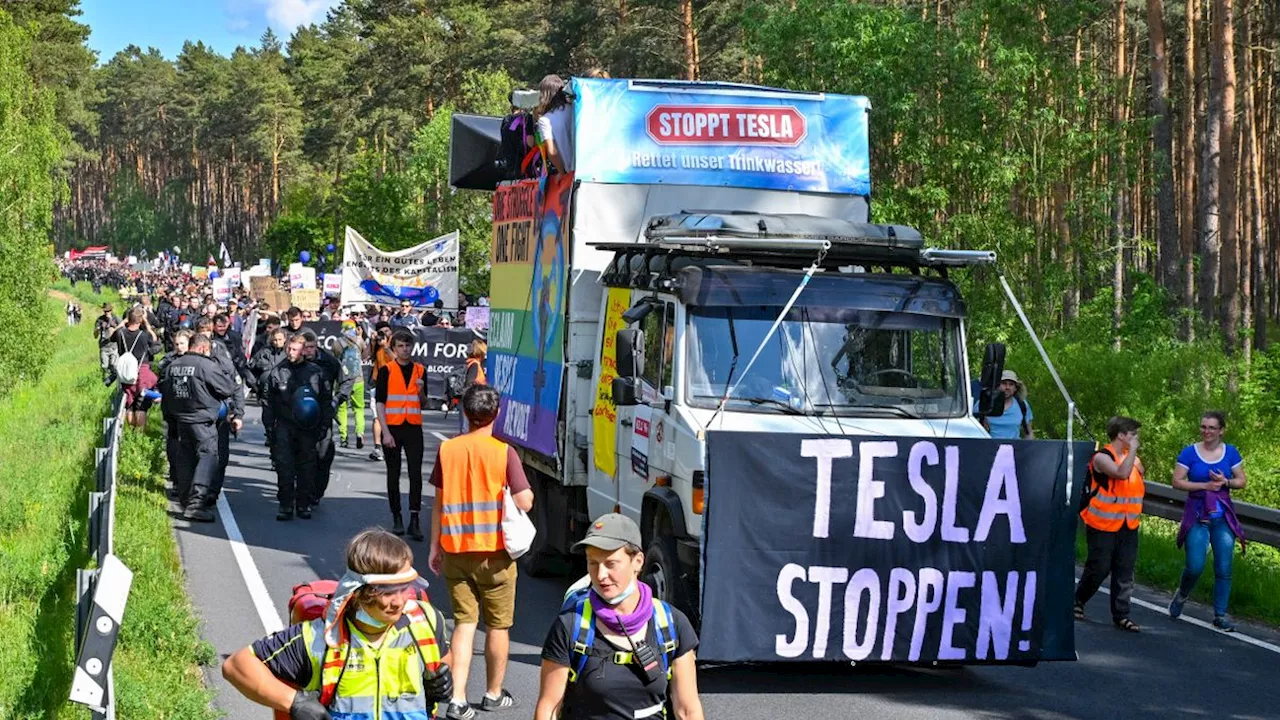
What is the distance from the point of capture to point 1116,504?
1209 centimetres

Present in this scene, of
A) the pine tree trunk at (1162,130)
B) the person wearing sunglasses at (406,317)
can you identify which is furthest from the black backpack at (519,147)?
the pine tree trunk at (1162,130)

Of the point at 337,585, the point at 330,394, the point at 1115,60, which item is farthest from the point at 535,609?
the point at 1115,60

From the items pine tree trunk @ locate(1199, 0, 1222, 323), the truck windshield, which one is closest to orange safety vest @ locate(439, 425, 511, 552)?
the truck windshield

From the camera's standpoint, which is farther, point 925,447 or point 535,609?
point 535,609

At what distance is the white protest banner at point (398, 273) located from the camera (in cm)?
3422

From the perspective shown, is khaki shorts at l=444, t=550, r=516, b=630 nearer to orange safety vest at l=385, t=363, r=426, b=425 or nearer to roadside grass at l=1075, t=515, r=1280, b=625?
roadside grass at l=1075, t=515, r=1280, b=625

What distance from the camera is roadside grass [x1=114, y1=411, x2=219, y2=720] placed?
28.4 feet

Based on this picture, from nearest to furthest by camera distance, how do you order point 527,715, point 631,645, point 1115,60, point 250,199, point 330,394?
1. point 631,645
2. point 527,715
3. point 330,394
4. point 1115,60
5. point 250,199

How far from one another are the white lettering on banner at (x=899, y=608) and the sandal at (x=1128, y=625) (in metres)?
2.55

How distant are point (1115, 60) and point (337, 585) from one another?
44.4m

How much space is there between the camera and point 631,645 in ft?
17.5

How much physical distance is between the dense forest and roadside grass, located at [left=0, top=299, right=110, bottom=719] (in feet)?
39.6

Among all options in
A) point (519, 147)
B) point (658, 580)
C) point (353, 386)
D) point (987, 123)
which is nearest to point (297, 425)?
point (519, 147)

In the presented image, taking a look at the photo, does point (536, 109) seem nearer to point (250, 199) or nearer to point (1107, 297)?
point (1107, 297)
